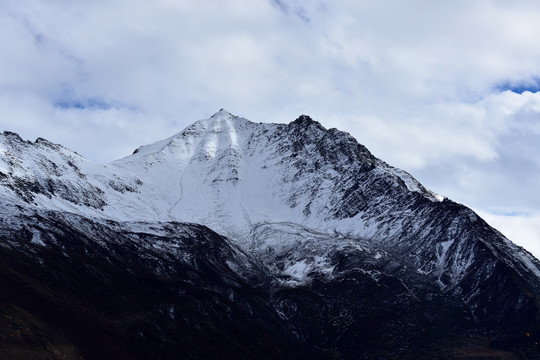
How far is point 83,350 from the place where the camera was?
583ft

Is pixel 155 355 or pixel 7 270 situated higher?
pixel 7 270

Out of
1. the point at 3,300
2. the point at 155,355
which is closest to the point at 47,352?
the point at 3,300

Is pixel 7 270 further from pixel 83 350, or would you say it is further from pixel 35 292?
pixel 83 350

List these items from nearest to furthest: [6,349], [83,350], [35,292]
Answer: [6,349], [83,350], [35,292]

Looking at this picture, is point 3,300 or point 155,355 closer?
point 3,300

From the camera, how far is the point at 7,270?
199 meters

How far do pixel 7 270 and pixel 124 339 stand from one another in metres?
39.4

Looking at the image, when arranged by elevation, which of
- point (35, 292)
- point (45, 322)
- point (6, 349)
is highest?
point (35, 292)

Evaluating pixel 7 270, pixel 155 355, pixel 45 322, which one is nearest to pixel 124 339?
pixel 155 355

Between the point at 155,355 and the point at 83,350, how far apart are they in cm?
2709

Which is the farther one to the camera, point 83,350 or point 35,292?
point 35,292

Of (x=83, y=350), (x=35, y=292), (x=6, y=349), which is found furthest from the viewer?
(x=35, y=292)

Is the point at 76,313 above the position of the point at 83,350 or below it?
above

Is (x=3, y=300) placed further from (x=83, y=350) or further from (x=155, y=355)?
(x=155, y=355)
